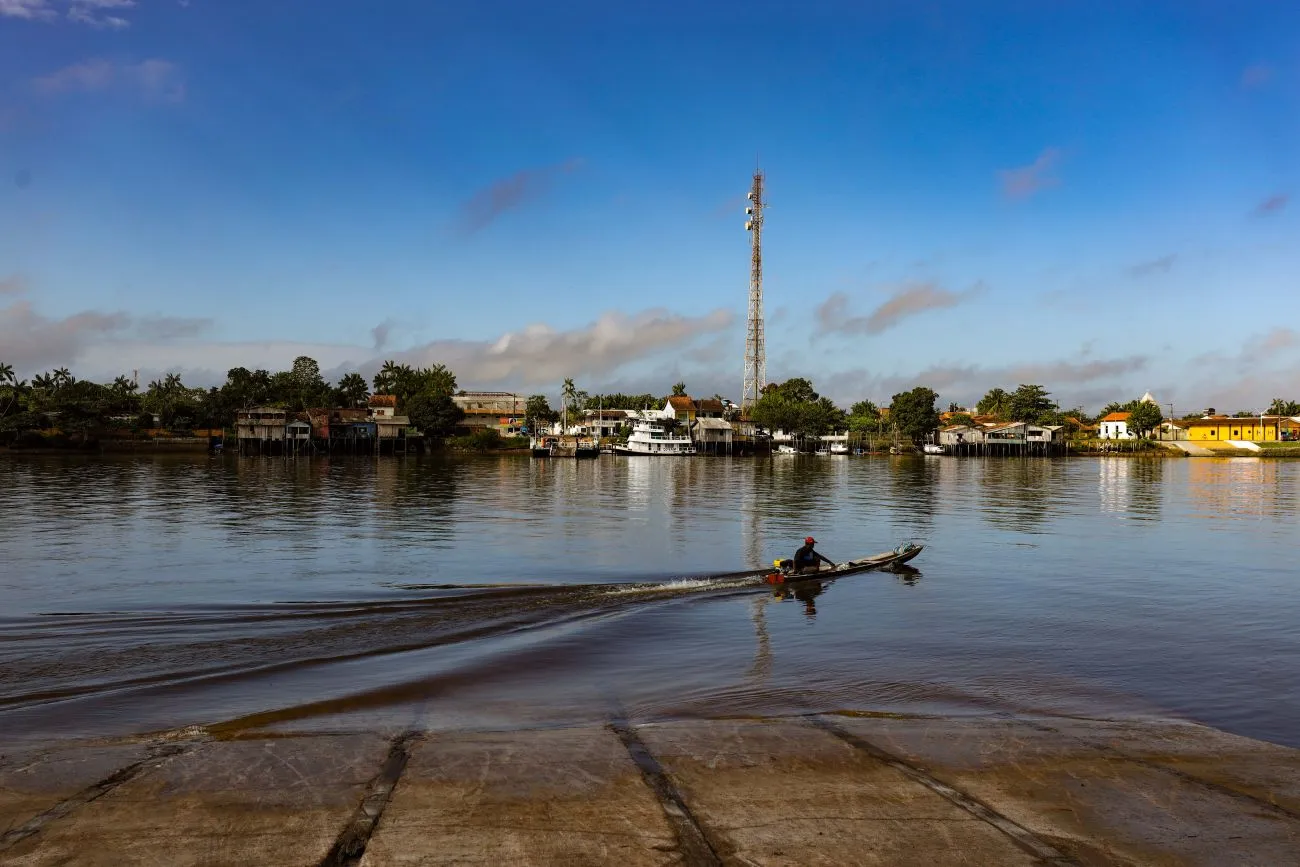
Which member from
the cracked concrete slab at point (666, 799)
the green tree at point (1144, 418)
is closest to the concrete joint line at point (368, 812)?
the cracked concrete slab at point (666, 799)

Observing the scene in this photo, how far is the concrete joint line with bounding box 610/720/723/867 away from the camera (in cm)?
679

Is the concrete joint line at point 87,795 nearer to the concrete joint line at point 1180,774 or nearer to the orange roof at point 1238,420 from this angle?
the concrete joint line at point 1180,774

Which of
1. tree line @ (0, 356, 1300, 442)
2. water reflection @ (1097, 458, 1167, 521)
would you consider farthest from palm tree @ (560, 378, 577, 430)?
water reflection @ (1097, 458, 1167, 521)

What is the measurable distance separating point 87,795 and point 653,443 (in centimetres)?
12056

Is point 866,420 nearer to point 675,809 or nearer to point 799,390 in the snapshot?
point 799,390

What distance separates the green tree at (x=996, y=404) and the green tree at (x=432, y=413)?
111461mm

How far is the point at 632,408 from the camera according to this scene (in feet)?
542

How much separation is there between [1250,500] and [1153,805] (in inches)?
2314

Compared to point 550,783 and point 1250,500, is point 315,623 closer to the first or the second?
point 550,783

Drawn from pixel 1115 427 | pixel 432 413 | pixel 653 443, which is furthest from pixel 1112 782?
pixel 1115 427

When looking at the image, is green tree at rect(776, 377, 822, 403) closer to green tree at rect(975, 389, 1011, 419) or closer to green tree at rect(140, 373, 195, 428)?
green tree at rect(975, 389, 1011, 419)

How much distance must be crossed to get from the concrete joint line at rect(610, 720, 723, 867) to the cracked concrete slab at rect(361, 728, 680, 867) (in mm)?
93

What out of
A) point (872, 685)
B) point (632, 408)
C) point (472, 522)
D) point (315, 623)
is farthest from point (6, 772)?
point (632, 408)

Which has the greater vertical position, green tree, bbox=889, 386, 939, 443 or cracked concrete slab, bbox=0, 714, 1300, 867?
green tree, bbox=889, 386, 939, 443
